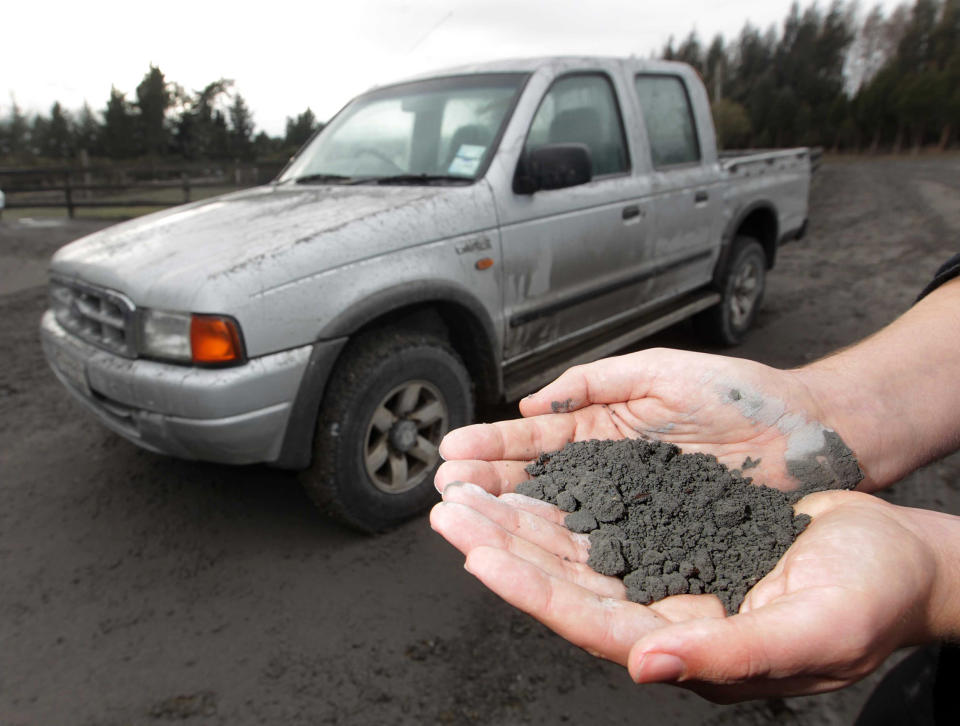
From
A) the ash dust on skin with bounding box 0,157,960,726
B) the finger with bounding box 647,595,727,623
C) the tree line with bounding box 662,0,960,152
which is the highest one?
the tree line with bounding box 662,0,960,152

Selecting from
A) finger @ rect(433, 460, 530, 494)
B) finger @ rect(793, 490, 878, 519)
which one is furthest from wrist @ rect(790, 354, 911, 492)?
finger @ rect(433, 460, 530, 494)

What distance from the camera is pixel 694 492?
171cm

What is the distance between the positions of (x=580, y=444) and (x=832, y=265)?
317 inches

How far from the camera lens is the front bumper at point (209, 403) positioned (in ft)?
8.11

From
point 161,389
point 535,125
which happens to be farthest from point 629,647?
point 535,125

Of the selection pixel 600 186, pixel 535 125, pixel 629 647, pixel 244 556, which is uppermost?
pixel 535 125

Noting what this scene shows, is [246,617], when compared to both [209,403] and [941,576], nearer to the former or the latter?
[209,403]

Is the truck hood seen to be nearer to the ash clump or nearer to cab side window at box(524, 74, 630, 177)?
cab side window at box(524, 74, 630, 177)

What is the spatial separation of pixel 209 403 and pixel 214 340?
23 cm

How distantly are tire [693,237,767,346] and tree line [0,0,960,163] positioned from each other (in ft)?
36.7

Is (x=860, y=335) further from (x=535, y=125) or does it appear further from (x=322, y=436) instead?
(x=322, y=436)

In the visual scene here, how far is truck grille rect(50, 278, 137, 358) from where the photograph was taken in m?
2.65

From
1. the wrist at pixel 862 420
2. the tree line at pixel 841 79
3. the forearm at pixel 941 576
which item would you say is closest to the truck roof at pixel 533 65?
the wrist at pixel 862 420

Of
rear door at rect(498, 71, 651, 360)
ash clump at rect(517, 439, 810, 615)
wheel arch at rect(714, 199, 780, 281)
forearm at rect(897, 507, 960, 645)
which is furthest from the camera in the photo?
wheel arch at rect(714, 199, 780, 281)
